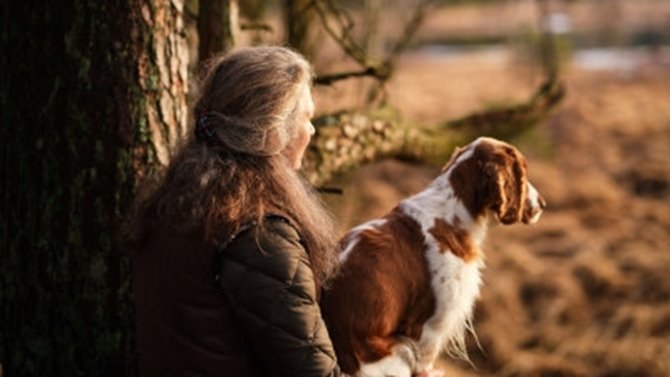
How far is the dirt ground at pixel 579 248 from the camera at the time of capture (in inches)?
355

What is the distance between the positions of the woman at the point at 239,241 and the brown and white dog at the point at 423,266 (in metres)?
0.56

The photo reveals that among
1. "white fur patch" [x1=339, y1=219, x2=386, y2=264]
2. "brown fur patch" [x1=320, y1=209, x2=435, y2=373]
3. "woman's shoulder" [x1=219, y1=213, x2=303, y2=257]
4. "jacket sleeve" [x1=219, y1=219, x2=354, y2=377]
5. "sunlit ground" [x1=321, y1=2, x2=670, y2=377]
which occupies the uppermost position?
"woman's shoulder" [x1=219, y1=213, x2=303, y2=257]

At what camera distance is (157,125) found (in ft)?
12.3

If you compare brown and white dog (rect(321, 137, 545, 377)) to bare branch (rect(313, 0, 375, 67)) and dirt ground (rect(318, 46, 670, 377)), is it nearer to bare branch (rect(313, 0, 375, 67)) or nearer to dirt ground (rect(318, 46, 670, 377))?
dirt ground (rect(318, 46, 670, 377))

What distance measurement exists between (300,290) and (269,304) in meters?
0.10

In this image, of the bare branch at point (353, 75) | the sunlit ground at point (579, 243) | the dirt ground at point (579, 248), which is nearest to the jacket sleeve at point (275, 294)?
the dirt ground at point (579, 248)

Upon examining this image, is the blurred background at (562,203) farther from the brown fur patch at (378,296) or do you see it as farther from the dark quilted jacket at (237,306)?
the dark quilted jacket at (237,306)

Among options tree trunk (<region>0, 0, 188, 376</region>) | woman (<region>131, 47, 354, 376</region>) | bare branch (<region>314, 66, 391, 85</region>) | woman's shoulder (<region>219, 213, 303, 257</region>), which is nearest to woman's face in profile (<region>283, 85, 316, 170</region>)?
woman (<region>131, 47, 354, 376</region>)

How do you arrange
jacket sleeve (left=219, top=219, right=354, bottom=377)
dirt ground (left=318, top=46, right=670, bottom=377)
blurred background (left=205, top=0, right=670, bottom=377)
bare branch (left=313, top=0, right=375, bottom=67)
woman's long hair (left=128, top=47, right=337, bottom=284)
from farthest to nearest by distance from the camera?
1. dirt ground (left=318, top=46, right=670, bottom=377)
2. blurred background (left=205, top=0, right=670, bottom=377)
3. bare branch (left=313, top=0, right=375, bottom=67)
4. woman's long hair (left=128, top=47, right=337, bottom=284)
5. jacket sleeve (left=219, top=219, right=354, bottom=377)

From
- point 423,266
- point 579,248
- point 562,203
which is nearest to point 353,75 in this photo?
point 423,266

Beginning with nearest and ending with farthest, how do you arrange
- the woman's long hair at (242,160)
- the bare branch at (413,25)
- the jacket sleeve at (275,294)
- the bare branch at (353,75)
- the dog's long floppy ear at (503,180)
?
the jacket sleeve at (275,294), the woman's long hair at (242,160), the dog's long floppy ear at (503,180), the bare branch at (353,75), the bare branch at (413,25)

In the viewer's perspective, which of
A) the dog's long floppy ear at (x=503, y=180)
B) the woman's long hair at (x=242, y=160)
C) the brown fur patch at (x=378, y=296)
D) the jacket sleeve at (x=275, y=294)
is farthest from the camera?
the dog's long floppy ear at (x=503, y=180)

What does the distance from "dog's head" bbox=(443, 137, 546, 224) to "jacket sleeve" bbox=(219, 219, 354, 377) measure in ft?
3.85

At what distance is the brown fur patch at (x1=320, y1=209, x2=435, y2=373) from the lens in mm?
3348
